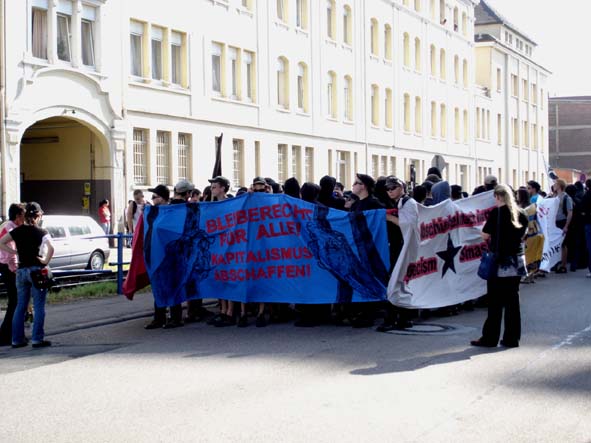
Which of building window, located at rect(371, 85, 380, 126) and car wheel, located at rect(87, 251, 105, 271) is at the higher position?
building window, located at rect(371, 85, 380, 126)

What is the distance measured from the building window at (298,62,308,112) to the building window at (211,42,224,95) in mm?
6510

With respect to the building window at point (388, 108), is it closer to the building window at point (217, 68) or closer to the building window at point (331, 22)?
the building window at point (331, 22)

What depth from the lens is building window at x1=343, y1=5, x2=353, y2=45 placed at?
48781 mm

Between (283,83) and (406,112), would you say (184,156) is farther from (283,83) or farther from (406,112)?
(406,112)

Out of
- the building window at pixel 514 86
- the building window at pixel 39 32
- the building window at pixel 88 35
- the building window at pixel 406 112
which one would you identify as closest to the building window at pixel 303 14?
the building window at pixel 406 112

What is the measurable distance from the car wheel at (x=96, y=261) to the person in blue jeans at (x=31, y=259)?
10.6 meters

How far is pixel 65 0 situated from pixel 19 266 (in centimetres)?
2107

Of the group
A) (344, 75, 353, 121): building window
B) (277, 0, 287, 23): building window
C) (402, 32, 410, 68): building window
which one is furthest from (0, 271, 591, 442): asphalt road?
(402, 32, 410, 68): building window

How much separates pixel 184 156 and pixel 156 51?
405cm

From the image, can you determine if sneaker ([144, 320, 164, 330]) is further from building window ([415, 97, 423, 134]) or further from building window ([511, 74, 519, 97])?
building window ([511, 74, 519, 97])

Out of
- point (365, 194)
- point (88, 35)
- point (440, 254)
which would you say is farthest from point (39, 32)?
point (440, 254)

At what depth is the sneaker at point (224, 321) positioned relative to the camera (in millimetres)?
13078

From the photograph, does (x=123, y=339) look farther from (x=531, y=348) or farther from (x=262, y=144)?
(x=262, y=144)

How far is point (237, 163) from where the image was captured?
4016 centimetres
